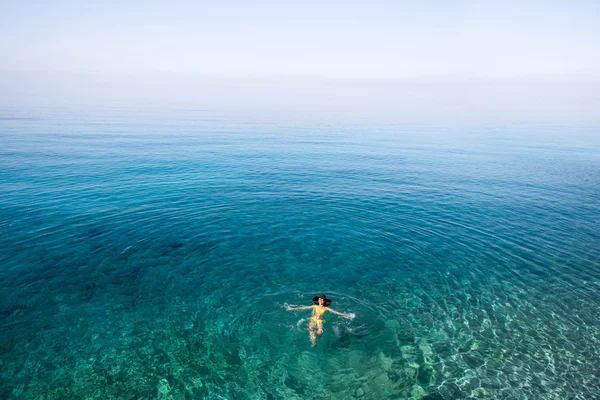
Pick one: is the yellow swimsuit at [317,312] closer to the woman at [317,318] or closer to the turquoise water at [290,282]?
the woman at [317,318]

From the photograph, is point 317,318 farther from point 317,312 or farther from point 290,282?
point 290,282

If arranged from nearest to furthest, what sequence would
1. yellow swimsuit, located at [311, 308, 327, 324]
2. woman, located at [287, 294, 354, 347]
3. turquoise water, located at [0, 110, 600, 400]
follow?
turquoise water, located at [0, 110, 600, 400] → woman, located at [287, 294, 354, 347] → yellow swimsuit, located at [311, 308, 327, 324]

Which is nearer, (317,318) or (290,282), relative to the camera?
(317,318)

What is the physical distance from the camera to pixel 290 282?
2377 cm

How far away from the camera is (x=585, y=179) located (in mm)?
51562

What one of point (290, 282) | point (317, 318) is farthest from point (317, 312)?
point (290, 282)

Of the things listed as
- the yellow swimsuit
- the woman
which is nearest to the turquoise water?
the woman

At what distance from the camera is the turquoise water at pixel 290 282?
15992 millimetres

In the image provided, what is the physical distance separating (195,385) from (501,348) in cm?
1704

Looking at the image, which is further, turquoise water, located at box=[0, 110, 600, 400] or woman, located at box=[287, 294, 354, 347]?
woman, located at box=[287, 294, 354, 347]

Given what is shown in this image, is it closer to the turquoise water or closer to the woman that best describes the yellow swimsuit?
the woman

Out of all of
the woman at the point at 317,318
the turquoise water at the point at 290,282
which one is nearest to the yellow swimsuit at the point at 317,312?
the woman at the point at 317,318

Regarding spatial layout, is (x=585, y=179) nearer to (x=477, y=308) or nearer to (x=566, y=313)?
(x=566, y=313)

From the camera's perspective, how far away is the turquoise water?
1599cm
